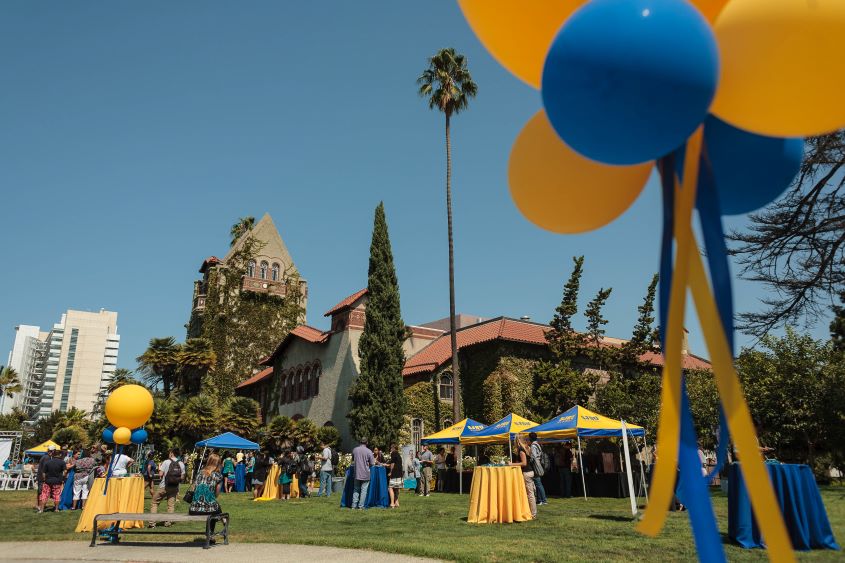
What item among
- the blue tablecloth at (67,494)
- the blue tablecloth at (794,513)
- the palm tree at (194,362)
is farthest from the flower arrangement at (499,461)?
the palm tree at (194,362)

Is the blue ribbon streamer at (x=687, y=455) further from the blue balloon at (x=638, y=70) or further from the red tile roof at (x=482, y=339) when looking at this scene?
the red tile roof at (x=482, y=339)

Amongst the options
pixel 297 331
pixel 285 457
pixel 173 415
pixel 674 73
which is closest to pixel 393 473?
pixel 285 457

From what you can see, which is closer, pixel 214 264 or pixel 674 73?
pixel 674 73

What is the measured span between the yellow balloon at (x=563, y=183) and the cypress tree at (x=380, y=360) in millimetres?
24392

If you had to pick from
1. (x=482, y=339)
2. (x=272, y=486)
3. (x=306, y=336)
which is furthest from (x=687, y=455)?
(x=306, y=336)

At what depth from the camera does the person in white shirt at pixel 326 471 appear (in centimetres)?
2054

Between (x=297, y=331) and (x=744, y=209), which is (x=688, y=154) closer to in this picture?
(x=744, y=209)

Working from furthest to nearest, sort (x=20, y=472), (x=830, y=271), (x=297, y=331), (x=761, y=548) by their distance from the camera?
(x=297, y=331)
(x=20, y=472)
(x=830, y=271)
(x=761, y=548)

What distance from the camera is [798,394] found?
21031 millimetres

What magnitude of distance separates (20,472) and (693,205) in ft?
111

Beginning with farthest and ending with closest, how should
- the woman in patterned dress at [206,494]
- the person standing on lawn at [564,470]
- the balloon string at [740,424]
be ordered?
the person standing on lawn at [564,470]
the woman in patterned dress at [206,494]
the balloon string at [740,424]

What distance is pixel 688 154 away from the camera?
9.27ft

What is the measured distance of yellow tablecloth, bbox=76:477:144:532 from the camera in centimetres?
1114

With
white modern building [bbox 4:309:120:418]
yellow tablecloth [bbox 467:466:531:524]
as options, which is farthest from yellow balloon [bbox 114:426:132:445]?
white modern building [bbox 4:309:120:418]
